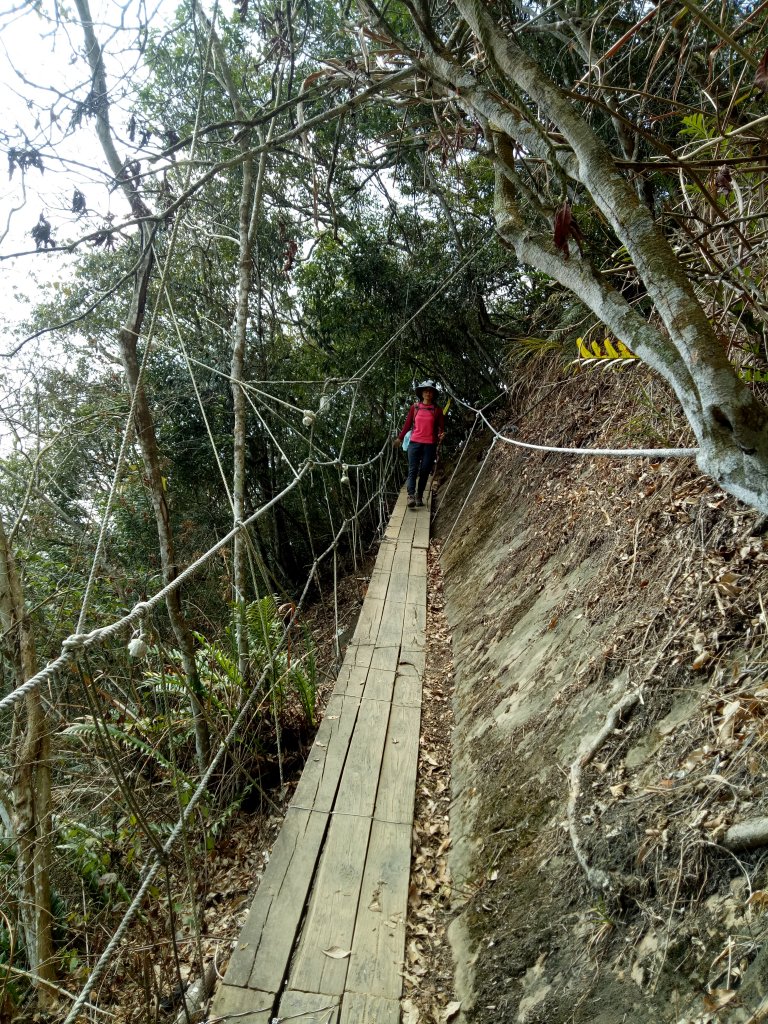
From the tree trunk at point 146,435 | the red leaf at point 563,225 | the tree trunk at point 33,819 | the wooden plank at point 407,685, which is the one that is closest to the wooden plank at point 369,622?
the wooden plank at point 407,685

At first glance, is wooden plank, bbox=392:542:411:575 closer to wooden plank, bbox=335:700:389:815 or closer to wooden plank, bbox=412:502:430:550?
wooden plank, bbox=412:502:430:550

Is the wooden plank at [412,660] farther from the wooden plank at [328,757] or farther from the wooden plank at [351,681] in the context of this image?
the wooden plank at [328,757]

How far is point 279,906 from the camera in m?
1.97

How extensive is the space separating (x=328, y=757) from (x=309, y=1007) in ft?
3.52

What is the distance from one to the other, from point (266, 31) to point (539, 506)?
3.13 meters

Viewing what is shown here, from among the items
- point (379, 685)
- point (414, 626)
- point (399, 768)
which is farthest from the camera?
point (414, 626)

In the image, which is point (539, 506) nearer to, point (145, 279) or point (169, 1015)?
point (145, 279)

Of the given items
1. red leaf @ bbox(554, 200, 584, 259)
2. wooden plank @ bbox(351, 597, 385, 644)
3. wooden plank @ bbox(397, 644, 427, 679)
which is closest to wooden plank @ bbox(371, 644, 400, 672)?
wooden plank @ bbox(397, 644, 427, 679)

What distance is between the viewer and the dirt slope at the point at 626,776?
126 cm

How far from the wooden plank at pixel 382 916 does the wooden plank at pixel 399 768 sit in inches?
2.7

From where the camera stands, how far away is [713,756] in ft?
4.82

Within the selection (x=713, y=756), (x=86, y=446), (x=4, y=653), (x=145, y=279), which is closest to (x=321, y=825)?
(x=4, y=653)

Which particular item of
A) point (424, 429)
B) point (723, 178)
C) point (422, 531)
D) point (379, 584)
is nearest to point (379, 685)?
point (379, 584)

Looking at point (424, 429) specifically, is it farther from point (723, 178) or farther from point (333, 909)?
point (333, 909)
